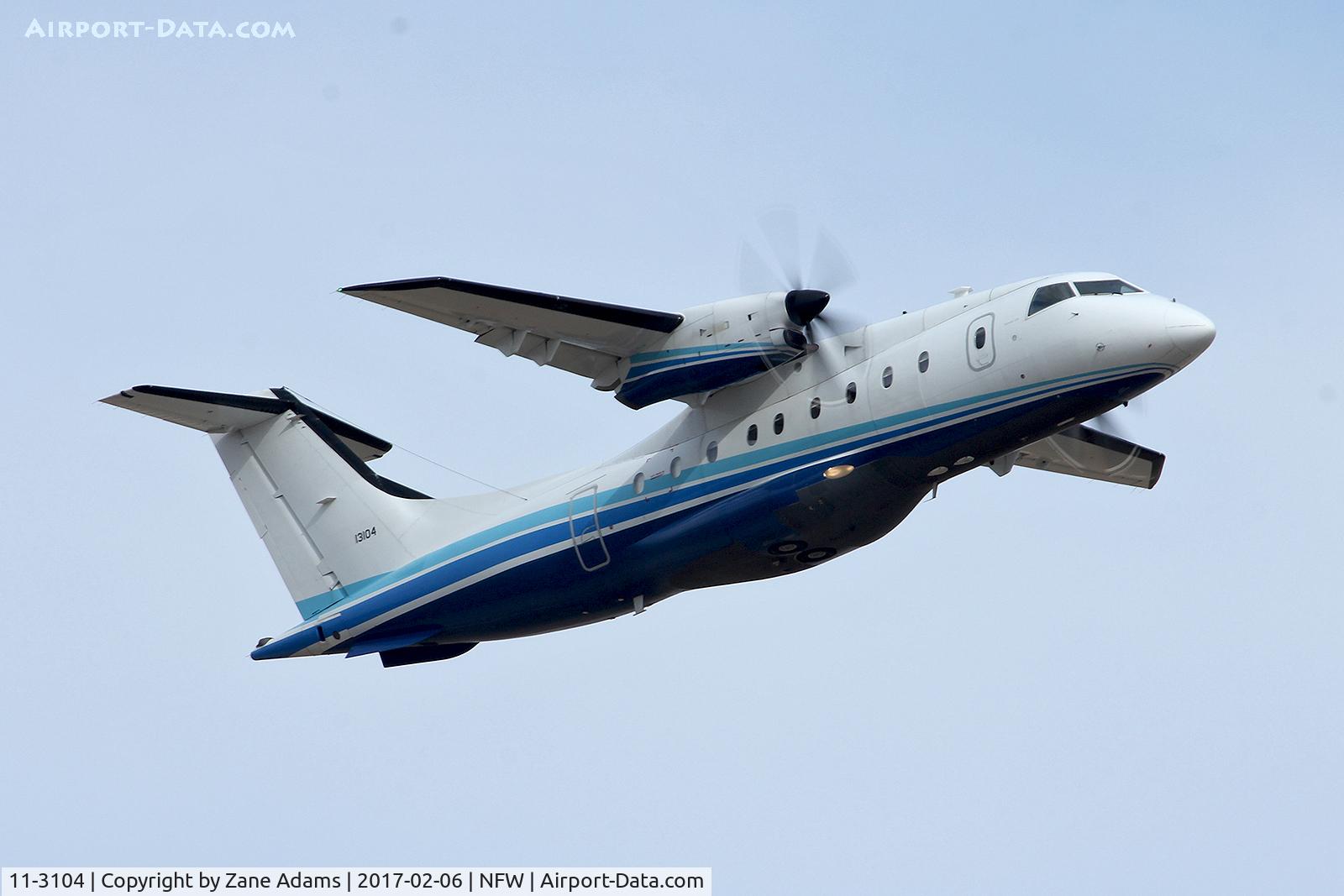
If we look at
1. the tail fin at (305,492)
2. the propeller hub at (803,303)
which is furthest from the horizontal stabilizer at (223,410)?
the propeller hub at (803,303)

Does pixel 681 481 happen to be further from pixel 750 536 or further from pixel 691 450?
pixel 750 536

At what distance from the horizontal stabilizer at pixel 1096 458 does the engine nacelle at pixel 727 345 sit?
4157mm

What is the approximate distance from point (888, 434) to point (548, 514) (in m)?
4.32

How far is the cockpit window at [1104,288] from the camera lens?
47.4ft

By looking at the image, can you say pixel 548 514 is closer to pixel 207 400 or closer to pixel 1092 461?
pixel 207 400

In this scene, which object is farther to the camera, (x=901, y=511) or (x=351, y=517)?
(x=351, y=517)

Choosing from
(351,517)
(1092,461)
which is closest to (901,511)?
(1092,461)

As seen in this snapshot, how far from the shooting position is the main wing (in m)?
15.4

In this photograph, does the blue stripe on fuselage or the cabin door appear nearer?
the blue stripe on fuselage

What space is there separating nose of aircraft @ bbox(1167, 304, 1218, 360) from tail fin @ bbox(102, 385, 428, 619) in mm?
9313

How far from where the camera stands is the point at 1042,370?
14.2 meters

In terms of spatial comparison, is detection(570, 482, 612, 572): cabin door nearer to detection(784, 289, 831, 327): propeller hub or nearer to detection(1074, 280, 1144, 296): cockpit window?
detection(784, 289, 831, 327): propeller hub

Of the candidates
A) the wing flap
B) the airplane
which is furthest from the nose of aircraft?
the wing flap

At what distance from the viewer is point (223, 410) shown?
63.0 ft
